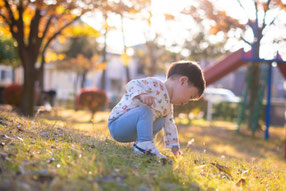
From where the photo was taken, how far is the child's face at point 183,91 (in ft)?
10.7

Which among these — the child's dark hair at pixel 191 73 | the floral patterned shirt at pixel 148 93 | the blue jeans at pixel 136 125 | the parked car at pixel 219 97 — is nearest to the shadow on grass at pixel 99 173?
the blue jeans at pixel 136 125

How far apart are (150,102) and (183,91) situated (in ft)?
1.42

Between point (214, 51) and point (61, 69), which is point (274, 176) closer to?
point (214, 51)

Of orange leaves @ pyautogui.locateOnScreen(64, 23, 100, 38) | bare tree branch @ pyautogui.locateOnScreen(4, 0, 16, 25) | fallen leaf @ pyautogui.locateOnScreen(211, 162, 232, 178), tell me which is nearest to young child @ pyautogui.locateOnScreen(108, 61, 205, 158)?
fallen leaf @ pyautogui.locateOnScreen(211, 162, 232, 178)

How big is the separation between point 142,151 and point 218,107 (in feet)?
58.3

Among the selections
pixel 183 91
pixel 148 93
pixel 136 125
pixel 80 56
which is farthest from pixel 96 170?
pixel 80 56

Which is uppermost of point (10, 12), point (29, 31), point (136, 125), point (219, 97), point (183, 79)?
point (10, 12)

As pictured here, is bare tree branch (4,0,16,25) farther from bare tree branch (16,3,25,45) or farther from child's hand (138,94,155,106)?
child's hand (138,94,155,106)

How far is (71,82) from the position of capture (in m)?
37.5

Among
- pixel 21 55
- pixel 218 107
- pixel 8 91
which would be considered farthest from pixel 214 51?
pixel 21 55

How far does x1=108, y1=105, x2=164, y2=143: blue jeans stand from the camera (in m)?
3.06

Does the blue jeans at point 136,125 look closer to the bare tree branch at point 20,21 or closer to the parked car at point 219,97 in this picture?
the bare tree branch at point 20,21

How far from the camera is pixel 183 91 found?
3.29 metres

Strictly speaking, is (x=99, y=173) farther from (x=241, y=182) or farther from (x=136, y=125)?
(x=241, y=182)
